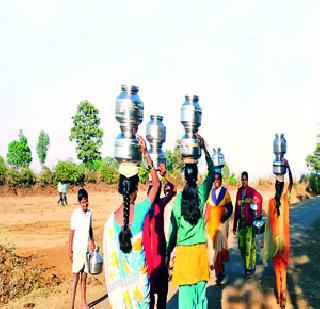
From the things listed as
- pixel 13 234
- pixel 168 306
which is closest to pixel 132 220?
pixel 168 306

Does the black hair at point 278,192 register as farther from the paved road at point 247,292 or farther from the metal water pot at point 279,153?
the paved road at point 247,292

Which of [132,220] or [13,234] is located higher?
[132,220]

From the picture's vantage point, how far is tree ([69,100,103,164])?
49031mm

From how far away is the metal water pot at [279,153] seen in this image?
638 centimetres

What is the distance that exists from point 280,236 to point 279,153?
1247mm

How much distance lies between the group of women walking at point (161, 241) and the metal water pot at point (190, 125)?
0.33ft

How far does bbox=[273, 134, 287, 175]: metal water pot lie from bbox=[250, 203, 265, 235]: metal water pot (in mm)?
1550

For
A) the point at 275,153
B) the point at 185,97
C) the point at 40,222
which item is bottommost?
the point at 40,222

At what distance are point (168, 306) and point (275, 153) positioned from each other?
2.83m

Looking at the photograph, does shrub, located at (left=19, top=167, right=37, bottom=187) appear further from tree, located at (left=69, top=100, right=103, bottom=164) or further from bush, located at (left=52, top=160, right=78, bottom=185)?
tree, located at (left=69, top=100, right=103, bottom=164)

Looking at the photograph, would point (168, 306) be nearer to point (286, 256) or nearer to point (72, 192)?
point (286, 256)

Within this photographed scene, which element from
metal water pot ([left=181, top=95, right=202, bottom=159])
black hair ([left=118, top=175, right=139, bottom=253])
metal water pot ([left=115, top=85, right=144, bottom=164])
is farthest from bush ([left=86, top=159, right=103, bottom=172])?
black hair ([left=118, top=175, right=139, bottom=253])

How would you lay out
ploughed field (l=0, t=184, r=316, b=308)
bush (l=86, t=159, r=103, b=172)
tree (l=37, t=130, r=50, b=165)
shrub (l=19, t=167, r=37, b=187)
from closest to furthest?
ploughed field (l=0, t=184, r=316, b=308), shrub (l=19, t=167, r=37, b=187), bush (l=86, t=159, r=103, b=172), tree (l=37, t=130, r=50, b=165)

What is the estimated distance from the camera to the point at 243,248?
26.4 ft
